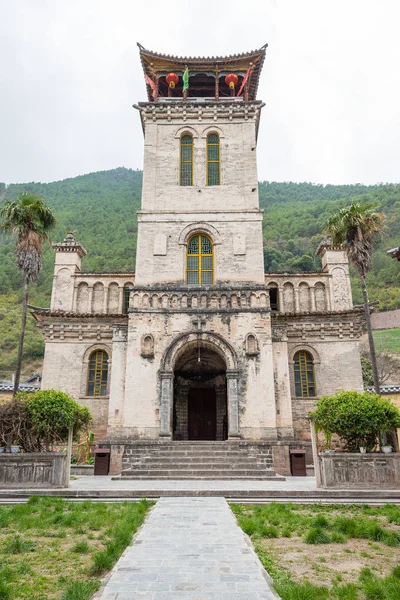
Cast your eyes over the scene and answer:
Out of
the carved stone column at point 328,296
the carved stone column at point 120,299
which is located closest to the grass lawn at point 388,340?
the carved stone column at point 328,296

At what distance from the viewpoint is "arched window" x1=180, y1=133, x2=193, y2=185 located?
25.1m

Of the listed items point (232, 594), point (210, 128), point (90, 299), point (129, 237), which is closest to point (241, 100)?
point (210, 128)

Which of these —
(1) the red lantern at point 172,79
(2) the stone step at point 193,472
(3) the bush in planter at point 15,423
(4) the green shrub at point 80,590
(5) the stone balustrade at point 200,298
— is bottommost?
(4) the green shrub at point 80,590

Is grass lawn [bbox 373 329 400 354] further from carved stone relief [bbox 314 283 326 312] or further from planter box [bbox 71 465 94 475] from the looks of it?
planter box [bbox 71 465 94 475]

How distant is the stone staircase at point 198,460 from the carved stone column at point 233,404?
606 mm

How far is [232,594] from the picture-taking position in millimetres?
4840

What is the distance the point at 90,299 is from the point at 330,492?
56.4 feet

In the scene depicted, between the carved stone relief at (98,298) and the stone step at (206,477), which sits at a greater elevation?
the carved stone relief at (98,298)

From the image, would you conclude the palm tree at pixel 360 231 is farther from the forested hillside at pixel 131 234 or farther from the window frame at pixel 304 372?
the forested hillside at pixel 131 234

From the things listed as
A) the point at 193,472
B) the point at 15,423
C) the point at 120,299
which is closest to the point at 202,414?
the point at 193,472

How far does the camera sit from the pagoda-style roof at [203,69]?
85.1ft

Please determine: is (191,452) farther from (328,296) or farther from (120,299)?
(328,296)

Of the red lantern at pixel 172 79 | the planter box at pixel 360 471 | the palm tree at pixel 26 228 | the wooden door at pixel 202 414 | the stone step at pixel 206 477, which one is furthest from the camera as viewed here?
the red lantern at pixel 172 79

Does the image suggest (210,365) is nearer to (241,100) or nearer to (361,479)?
(361,479)
